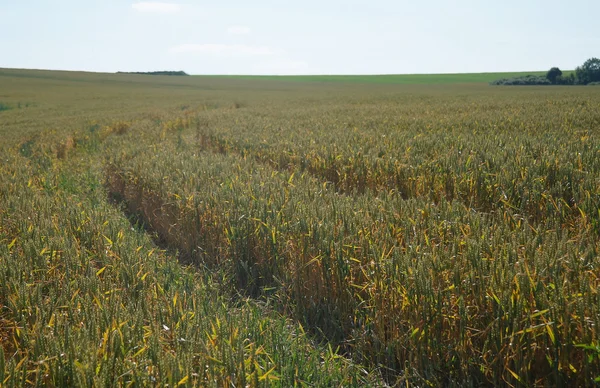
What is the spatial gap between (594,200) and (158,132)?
12827 millimetres

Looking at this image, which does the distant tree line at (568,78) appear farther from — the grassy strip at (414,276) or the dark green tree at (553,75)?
the grassy strip at (414,276)

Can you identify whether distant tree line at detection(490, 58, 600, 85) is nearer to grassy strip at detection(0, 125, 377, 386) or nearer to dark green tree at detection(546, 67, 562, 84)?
dark green tree at detection(546, 67, 562, 84)

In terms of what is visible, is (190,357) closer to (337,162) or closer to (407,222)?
(407,222)

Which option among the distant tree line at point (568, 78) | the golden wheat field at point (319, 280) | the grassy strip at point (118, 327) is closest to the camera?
the grassy strip at point (118, 327)

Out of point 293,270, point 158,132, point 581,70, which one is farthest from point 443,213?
point 581,70

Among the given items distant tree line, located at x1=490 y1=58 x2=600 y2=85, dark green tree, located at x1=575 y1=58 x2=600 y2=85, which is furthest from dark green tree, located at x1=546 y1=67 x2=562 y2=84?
dark green tree, located at x1=575 y1=58 x2=600 y2=85

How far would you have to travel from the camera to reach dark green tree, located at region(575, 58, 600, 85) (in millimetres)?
67000

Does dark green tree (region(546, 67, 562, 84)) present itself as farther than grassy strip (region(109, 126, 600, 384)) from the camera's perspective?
Yes

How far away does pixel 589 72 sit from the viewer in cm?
6756

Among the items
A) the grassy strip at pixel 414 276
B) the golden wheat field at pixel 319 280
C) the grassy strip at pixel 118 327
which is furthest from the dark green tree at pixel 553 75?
the grassy strip at pixel 118 327

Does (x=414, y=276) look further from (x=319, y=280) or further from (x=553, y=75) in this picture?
(x=553, y=75)

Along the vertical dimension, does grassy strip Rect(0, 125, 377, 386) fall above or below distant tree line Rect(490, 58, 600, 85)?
below

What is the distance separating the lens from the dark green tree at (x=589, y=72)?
67.0m

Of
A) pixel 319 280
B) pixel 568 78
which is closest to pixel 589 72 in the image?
pixel 568 78
